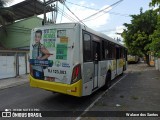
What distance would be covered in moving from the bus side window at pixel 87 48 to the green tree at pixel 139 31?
84.3 feet

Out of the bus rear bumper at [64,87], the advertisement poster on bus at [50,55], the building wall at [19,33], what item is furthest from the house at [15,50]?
the bus rear bumper at [64,87]

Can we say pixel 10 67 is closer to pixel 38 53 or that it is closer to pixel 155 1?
pixel 38 53

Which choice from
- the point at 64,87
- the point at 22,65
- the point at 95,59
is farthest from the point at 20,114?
the point at 22,65

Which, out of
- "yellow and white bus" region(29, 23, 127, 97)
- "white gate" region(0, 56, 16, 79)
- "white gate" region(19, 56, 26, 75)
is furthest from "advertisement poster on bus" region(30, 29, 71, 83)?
"white gate" region(19, 56, 26, 75)

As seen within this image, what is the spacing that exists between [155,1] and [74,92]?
12.8 ft

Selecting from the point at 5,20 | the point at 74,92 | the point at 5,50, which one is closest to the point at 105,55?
the point at 74,92

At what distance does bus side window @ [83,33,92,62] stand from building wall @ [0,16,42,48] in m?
22.0

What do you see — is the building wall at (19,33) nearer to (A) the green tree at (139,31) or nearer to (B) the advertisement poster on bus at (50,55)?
(A) the green tree at (139,31)

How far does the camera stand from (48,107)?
843 cm

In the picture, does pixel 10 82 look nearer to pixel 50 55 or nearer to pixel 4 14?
pixel 50 55

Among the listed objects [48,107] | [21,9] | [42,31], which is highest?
[21,9]

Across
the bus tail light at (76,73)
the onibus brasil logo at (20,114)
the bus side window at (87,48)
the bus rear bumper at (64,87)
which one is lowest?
the onibus brasil logo at (20,114)

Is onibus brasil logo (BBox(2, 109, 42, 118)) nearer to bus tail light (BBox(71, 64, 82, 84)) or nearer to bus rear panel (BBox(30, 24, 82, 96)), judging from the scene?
bus rear panel (BBox(30, 24, 82, 96))

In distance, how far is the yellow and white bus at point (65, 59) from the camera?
8.16m
